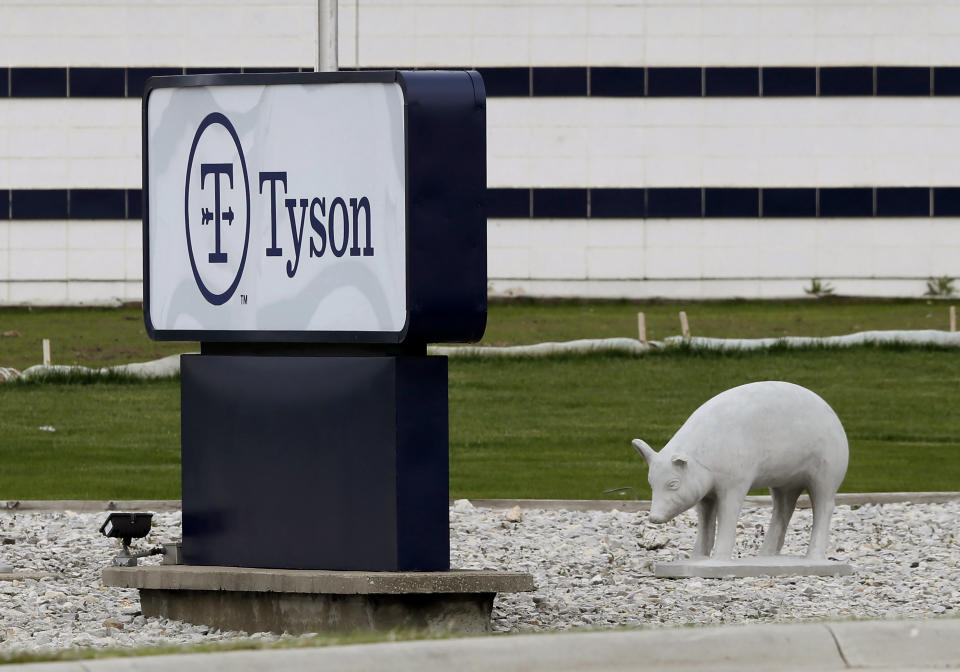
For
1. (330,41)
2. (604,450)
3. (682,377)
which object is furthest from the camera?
(682,377)

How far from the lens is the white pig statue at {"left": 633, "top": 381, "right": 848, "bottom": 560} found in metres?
11.3

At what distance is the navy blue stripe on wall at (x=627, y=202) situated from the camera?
142 feet

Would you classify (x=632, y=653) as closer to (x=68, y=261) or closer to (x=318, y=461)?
(x=318, y=461)

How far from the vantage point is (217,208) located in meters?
9.69

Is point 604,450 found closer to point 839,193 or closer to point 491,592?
point 491,592

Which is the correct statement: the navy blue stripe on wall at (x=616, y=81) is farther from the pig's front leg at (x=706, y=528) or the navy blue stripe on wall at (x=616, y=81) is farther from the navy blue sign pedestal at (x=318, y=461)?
the navy blue sign pedestal at (x=318, y=461)

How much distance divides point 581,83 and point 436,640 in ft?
120

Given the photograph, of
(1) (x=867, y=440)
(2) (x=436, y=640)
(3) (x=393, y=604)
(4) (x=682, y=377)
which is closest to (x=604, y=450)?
(1) (x=867, y=440)

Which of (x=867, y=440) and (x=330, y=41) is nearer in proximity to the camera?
(x=330, y=41)

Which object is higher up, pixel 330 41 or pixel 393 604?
pixel 330 41

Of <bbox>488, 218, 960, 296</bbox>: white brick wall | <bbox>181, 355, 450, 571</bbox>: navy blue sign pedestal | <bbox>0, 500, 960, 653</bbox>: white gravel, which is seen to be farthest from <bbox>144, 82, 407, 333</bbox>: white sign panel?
<bbox>488, 218, 960, 296</bbox>: white brick wall

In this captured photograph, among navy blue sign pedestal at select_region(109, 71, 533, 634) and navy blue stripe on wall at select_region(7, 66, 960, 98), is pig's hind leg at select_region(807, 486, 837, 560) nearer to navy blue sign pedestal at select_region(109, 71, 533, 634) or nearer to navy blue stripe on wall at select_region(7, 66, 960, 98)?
navy blue sign pedestal at select_region(109, 71, 533, 634)

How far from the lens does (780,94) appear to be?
1708 inches

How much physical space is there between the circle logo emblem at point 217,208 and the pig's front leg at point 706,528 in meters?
3.88
